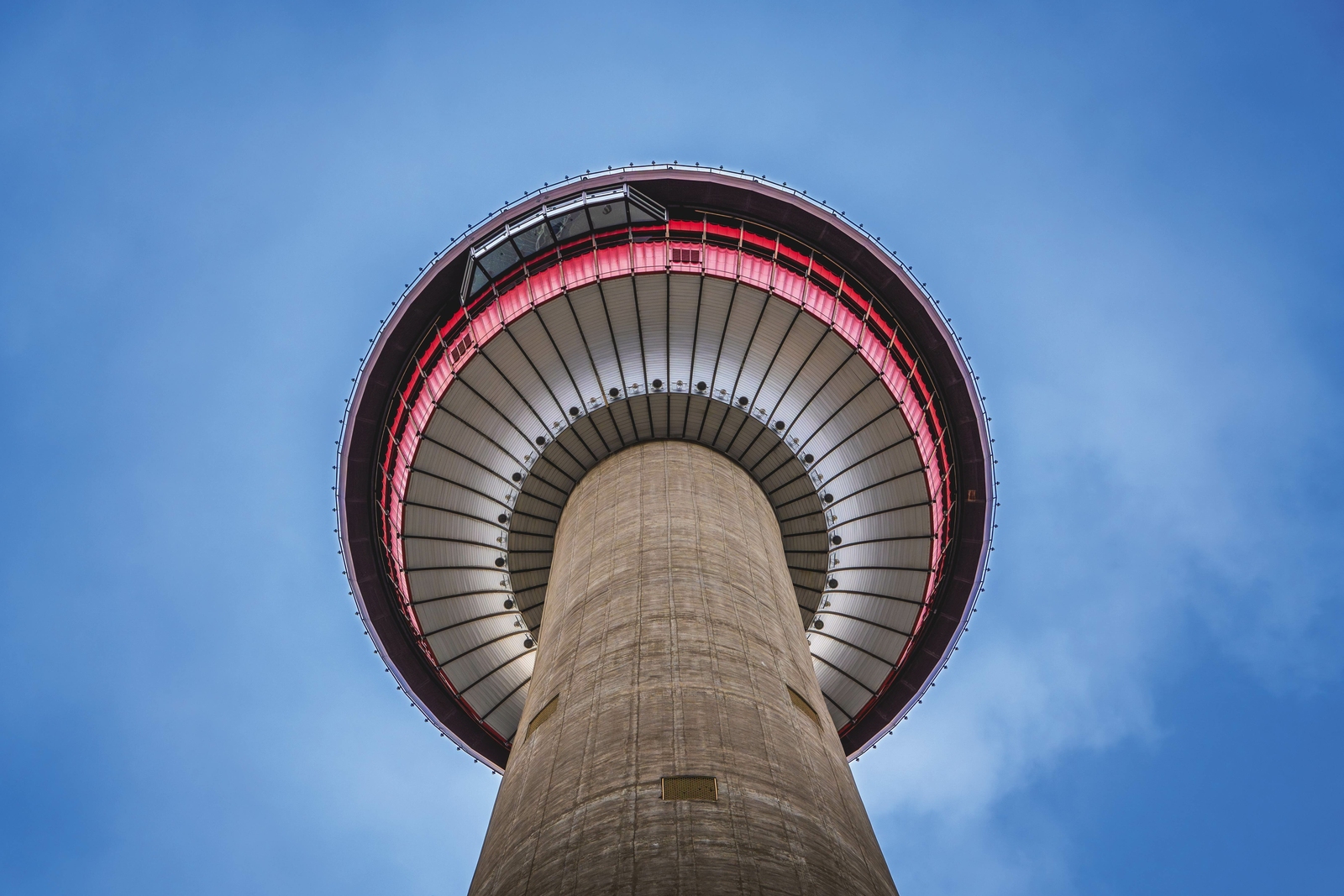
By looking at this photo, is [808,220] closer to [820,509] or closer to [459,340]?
[820,509]

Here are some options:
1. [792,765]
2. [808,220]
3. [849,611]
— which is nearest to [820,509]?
[849,611]

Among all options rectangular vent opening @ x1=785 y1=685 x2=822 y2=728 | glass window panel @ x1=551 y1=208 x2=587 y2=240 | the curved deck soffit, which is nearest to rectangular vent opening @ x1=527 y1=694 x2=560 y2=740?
rectangular vent opening @ x1=785 y1=685 x2=822 y2=728

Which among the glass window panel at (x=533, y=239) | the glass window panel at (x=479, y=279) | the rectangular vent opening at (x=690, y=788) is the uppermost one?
the glass window panel at (x=533, y=239)

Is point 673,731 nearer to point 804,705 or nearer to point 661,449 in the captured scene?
point 804,705

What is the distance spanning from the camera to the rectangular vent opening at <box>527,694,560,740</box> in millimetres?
19844

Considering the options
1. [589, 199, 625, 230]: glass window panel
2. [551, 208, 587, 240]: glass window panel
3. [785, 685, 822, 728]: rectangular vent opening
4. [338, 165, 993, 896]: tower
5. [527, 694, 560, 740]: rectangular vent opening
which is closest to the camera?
[527, 694, 560, 740]: rectangular vent opening

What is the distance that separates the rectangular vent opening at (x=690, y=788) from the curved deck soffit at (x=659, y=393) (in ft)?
48.5

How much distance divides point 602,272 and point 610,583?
36.3 feet

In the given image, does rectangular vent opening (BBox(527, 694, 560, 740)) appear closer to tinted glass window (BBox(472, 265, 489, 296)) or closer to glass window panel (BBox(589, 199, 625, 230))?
tinted glass window (BBox(472, 265, 489, 296))

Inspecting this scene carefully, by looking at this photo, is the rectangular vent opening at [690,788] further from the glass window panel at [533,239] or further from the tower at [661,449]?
the glass window panel at [533,239]

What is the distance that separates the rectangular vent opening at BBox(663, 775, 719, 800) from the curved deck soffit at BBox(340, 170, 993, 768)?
582 inches

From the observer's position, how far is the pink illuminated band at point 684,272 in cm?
3016

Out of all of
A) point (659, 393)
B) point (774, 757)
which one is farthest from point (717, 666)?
point (659, 393)

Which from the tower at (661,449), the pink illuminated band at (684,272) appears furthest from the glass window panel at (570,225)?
the pink illuminated band at (684,272)
